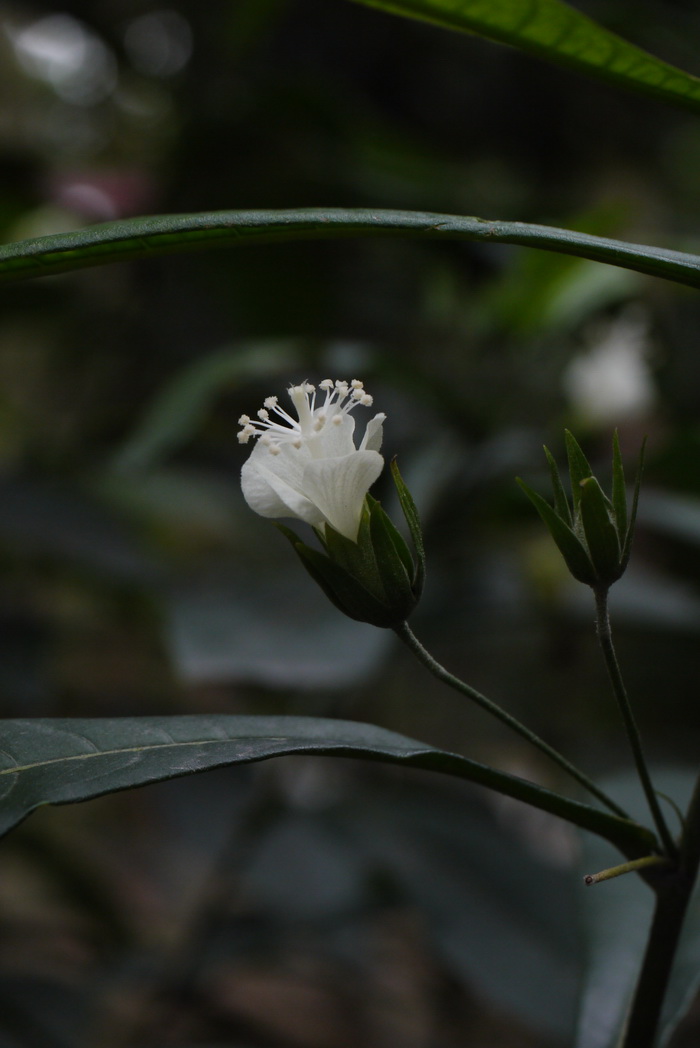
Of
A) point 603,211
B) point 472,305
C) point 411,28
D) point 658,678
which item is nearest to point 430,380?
point 603,211

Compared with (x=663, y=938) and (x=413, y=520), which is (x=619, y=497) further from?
(x=663, y=938)

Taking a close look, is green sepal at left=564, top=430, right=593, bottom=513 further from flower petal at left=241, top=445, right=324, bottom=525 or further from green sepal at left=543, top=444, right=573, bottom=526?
flower petal at left=241, top=445, right=324, bottom=525

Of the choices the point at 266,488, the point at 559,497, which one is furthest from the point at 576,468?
the point at 266,488

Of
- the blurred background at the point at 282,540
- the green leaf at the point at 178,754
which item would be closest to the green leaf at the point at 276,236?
the green leaf at the point at 178,754

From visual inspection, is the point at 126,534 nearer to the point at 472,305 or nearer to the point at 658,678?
the point at 472,305

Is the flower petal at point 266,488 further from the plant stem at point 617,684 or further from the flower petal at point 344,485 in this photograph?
the plant stem at point 617,684

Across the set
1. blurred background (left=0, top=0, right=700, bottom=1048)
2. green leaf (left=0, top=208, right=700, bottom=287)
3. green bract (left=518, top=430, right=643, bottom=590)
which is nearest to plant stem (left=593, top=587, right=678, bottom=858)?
green bract (left=518, top=430, right=643, bottom=590)
